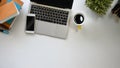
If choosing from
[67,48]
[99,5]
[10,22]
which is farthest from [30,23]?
[99,5]

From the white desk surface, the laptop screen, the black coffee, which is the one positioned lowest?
the white desk surface

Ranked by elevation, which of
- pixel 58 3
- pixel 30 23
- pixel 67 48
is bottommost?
pixel 67 48

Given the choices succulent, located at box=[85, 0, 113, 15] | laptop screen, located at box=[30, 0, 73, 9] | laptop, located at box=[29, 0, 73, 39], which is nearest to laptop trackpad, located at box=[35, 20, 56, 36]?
laptop, located at box=[29, 0, 73, 39]

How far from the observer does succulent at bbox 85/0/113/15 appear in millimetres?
1144

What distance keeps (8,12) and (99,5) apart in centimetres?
50

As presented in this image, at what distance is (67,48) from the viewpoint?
3.89ft

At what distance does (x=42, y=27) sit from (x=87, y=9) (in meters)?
0.29

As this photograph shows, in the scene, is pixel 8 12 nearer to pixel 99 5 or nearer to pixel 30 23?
pixel 30 23

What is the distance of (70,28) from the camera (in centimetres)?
121

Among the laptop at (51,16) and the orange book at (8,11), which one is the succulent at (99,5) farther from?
the orange book at (8,11)

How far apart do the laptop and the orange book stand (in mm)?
101

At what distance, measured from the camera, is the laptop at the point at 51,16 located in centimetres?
118

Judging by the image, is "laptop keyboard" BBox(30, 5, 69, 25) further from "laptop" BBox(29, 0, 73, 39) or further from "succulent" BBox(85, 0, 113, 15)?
"succulent" BBox(85, 0, 113, 15)

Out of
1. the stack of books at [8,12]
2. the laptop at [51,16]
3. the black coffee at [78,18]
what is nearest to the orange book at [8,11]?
the stack of books at [8,12]
